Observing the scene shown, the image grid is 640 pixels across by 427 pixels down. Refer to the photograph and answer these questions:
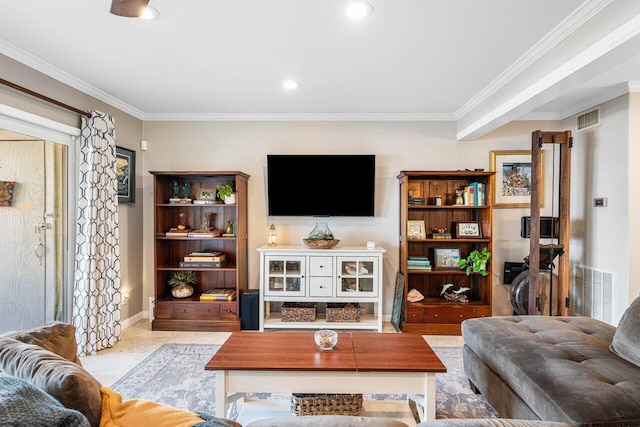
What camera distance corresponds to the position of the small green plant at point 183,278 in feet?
13.2

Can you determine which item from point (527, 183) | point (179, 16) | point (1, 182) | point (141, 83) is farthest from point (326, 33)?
point (527, 183)

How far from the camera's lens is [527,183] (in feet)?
13.5

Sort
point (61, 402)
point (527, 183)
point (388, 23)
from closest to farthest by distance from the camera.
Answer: point (61, 402)
point (388, 23)
point (527, 183)

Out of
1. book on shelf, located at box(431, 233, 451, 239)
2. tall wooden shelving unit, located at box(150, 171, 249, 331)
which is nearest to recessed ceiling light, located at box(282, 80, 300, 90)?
tall wooden shelving unit, located at box(150, 171, 249, 331)

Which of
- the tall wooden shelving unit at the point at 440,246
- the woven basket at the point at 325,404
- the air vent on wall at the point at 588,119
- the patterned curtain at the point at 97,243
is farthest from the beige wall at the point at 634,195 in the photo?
the patterned curtain at the point at 97,243

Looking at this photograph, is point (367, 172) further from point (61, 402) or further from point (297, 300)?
point (61, 402)

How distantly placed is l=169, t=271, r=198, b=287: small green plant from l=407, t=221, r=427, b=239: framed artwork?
2506 millimetres

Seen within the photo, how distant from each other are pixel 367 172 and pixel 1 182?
3.21 meters

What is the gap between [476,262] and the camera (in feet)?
12.5

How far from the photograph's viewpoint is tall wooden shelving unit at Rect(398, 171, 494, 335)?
12.4 ft

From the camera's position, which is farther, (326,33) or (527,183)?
(527,183)

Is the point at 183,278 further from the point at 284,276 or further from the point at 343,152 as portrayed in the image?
the point at 343,152

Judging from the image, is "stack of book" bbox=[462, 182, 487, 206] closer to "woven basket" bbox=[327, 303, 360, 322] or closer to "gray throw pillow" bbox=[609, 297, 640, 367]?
"woven basket" bbox=[327, 303, 360, 322]

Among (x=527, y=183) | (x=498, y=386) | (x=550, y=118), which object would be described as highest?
(x=550, y=118)
